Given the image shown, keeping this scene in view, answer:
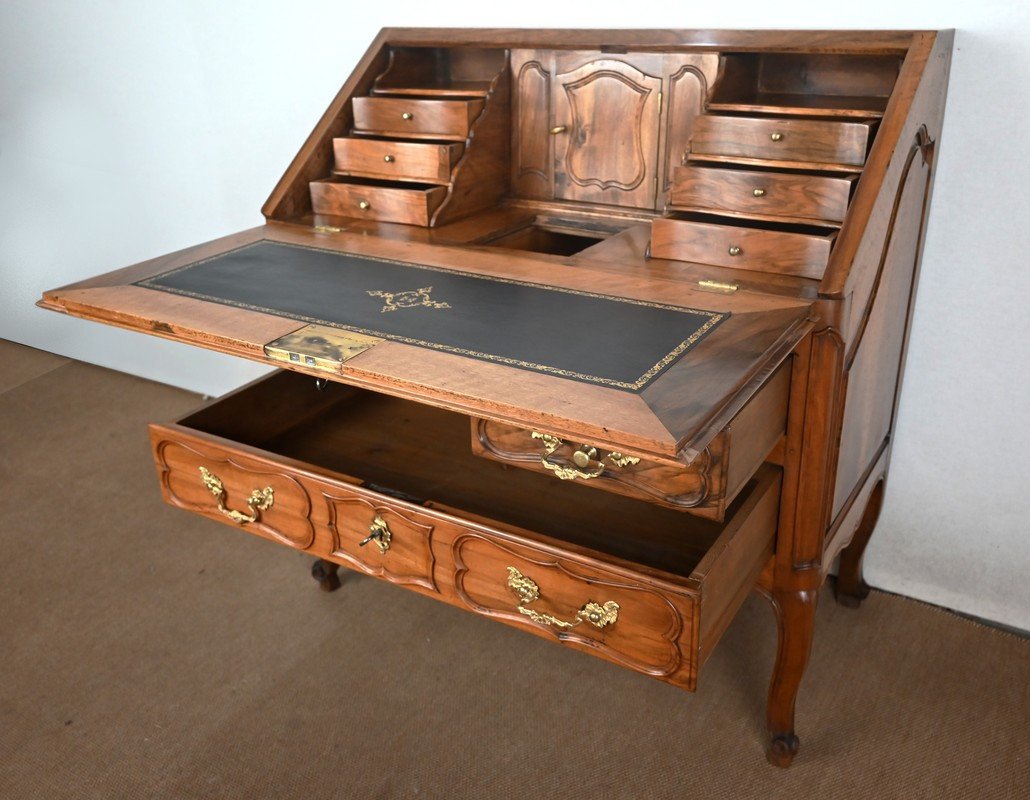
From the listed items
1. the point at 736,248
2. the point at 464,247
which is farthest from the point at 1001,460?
the point at 464,247

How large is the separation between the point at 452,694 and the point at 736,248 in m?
1.04

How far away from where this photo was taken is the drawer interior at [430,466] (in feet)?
5.32

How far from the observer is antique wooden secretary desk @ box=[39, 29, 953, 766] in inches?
51.6

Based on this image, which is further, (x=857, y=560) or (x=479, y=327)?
(x=857, y=560)

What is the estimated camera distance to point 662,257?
1.65m

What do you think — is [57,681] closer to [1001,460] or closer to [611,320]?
[611,320]

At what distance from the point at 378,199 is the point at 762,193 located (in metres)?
0.78

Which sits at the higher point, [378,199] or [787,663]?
[378,199]

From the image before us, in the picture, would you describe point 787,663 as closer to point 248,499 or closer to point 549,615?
point 549,615

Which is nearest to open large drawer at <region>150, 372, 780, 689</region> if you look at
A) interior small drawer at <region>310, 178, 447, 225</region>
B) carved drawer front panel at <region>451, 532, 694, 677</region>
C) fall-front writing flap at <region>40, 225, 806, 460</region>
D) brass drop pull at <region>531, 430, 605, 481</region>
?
carved drawer front panel at <region>451, 532, 694, 677</region>

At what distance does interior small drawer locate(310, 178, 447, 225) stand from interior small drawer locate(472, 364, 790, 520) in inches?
25.4

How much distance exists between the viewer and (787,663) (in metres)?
1.68

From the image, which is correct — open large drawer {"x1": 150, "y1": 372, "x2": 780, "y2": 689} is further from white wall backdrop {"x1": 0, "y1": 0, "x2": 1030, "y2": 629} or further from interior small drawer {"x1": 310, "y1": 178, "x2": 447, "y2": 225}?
white wall backdrop {"x1": 0, "y1": 0, "x2": 1030, "y2": 629}

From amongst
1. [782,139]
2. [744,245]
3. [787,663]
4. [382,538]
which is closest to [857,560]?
[787,663]
